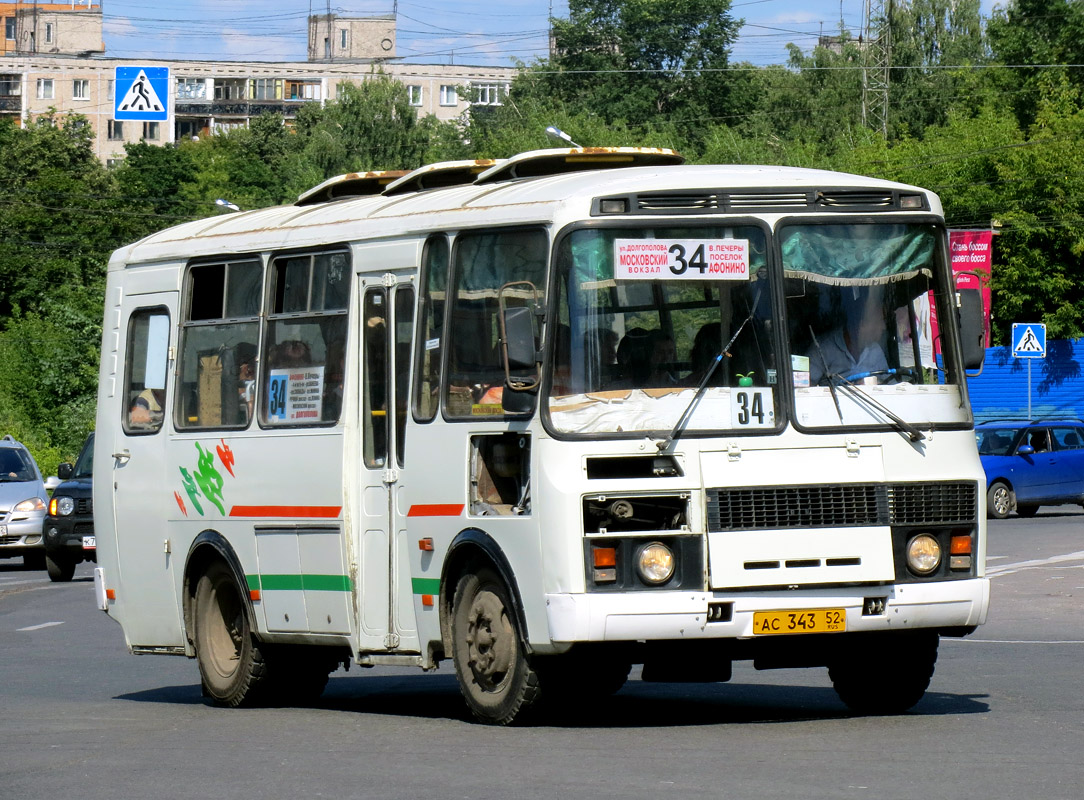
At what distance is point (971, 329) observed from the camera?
10.8 metres

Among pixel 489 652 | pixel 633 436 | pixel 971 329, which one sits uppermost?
pixel 971 329

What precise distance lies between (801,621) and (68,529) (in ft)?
63.1

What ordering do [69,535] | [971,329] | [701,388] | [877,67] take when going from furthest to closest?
[877,67] < [69,535] < [971,329] < [701,388]

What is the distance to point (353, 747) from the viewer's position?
987 cm

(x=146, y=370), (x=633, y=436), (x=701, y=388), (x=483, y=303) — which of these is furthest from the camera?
(x=146, y=370)

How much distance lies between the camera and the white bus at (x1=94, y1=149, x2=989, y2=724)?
32.4 ft

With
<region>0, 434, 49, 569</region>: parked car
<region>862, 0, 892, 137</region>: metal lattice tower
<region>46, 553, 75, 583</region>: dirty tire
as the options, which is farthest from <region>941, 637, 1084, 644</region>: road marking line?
<region>862, 0, 892, 137</region>: metal lattice tower

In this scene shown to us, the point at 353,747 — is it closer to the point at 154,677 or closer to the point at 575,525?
Answer: the point at 575,525

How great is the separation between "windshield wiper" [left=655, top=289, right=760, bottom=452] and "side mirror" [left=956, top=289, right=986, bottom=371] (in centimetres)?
122

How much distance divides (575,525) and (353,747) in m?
1.47

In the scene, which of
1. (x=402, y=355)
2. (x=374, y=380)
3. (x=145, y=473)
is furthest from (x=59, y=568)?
(x=402, y=355)

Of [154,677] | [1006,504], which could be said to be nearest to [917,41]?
[1006,504]

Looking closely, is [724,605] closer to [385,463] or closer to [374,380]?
[385,463]

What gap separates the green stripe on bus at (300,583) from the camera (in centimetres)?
1162
